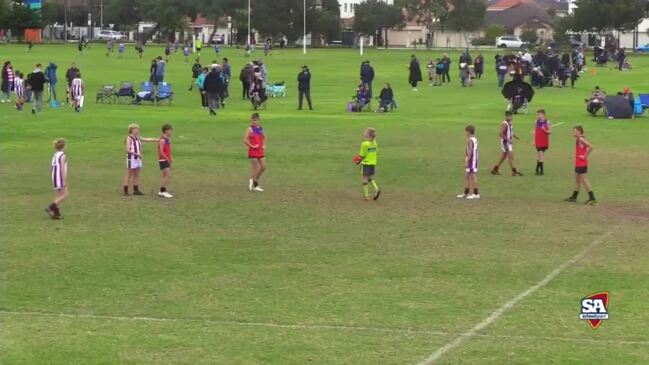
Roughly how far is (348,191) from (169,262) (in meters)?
8.04

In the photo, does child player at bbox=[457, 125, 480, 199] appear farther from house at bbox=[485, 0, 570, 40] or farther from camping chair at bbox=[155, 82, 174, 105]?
house at bbox=[485, 0, 570, 40]

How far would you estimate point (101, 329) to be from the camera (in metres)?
11.8

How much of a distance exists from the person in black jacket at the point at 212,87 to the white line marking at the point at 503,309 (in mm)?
26202

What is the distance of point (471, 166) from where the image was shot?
21.8 m

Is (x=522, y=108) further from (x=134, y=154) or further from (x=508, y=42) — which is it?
(x=508, y=42)

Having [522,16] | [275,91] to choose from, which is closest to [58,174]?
[275,91]

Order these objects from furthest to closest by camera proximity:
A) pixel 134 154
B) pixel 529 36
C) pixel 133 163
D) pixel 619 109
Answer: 1. pixel 529 36
2. pixel 619 109
3. pixel 133 163
4. pixel 134 154

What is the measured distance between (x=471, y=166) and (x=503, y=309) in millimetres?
9204

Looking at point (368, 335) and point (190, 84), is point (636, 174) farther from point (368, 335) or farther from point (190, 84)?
point (190, 84)

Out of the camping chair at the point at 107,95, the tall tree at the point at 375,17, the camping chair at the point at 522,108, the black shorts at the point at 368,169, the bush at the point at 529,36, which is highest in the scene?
the tall tree at the point at 375,17

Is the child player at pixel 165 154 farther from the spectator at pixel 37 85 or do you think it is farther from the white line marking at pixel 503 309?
the spectator at pixel 37 85

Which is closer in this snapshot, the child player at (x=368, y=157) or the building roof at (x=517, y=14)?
the child player at (x=368, y=157)

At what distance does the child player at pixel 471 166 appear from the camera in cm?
2172

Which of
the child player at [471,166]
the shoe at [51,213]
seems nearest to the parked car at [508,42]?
the child player at [471,166]
